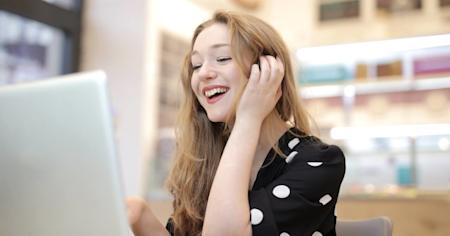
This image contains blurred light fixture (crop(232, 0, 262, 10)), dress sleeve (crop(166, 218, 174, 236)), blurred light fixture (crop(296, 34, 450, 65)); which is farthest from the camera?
blurred light fixture (crop(232, 0, 262, 10))

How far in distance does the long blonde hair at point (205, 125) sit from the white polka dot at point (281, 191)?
0.14 meters

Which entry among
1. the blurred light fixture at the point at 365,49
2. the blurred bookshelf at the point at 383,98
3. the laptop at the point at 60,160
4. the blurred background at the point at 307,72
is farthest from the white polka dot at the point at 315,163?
the blurred light fixture at the point at 365,49

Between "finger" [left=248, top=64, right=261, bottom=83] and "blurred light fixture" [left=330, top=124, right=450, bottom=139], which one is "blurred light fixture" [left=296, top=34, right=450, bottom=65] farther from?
"finger" [left=248, top=64, right=261, bottom=83]

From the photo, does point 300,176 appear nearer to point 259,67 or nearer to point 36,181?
point 259,67

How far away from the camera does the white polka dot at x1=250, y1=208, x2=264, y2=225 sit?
847 millimetres

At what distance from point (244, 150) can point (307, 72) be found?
2.96 metres

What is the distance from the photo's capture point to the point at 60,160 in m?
0.59

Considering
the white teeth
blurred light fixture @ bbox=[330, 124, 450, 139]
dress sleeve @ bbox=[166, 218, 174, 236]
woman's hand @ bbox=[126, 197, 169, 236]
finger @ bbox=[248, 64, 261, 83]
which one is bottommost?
blurred light fixture @ bbox=[330, 124, 450, 139]

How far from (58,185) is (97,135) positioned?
0.25 ft

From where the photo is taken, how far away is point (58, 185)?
23.4 inches

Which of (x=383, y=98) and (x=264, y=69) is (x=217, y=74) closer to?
(x=264, y=69)

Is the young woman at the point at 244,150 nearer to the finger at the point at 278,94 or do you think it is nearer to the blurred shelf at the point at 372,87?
the finger at the point at 278,94

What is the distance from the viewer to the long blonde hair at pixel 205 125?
0.99 meters

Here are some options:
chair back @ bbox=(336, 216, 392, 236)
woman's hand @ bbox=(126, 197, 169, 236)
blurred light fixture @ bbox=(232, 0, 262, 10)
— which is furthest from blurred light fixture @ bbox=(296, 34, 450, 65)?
woman's hand @ bbox=(126, 197, 169, 236)
